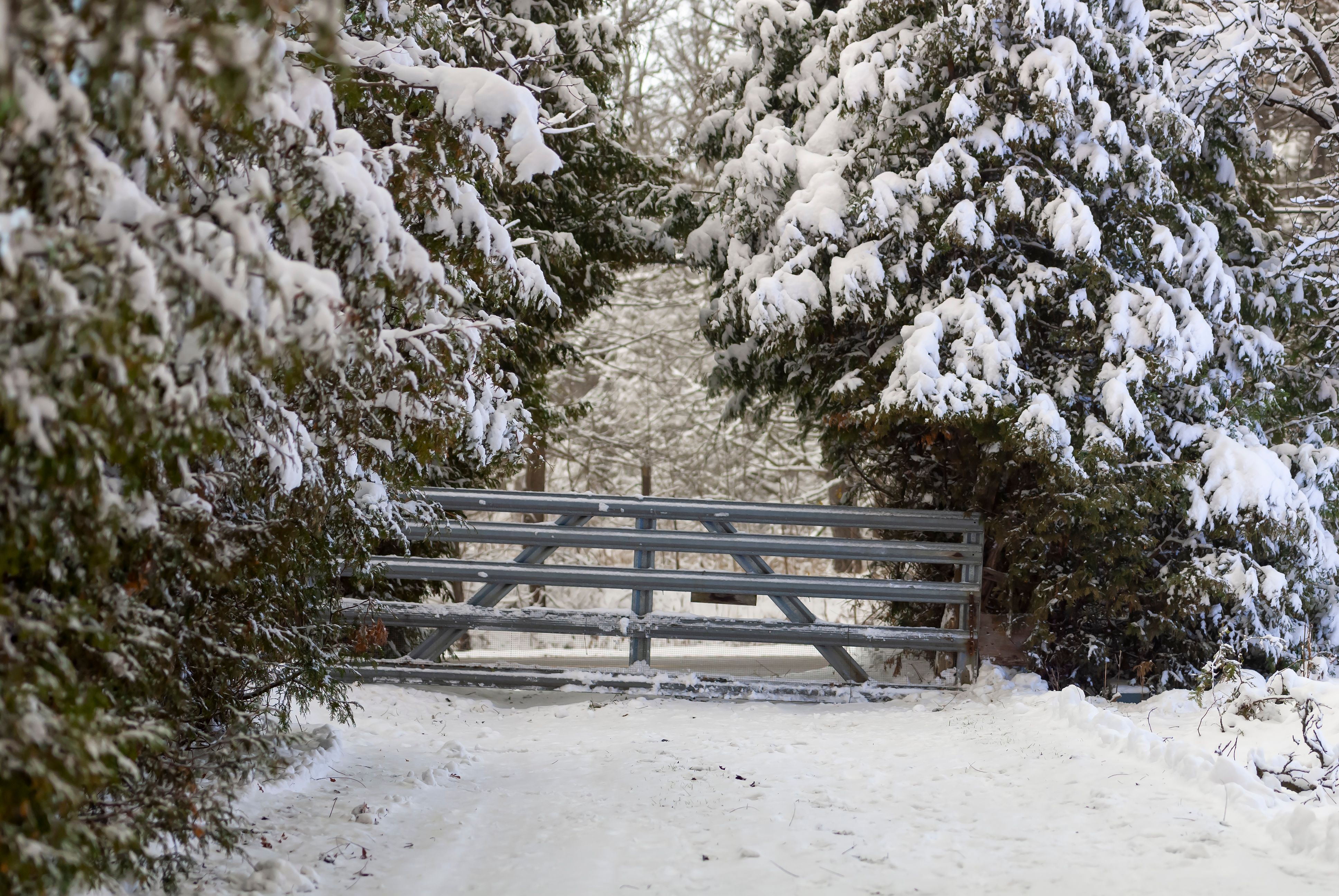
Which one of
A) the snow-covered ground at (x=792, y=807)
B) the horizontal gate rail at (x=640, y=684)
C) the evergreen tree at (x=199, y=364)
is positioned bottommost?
the horizontal gate rail at (x=640, y=684)

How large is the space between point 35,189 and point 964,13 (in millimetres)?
6212

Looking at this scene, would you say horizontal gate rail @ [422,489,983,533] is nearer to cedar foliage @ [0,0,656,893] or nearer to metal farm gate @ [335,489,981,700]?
metal farm gate @ [335,489,981,700]

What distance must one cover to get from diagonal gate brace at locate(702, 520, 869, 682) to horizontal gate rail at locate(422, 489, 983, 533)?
0.48 feet

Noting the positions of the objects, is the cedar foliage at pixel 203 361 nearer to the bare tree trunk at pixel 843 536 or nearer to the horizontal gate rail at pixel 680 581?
the horizontal gate rail at pixel 680 581

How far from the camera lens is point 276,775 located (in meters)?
3.60

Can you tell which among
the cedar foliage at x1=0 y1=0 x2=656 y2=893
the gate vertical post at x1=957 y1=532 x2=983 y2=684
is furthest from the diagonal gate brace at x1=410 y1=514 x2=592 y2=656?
the cedar foliage at x1=0 y1=0 x2=656 y2=893

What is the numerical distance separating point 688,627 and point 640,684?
49 cm

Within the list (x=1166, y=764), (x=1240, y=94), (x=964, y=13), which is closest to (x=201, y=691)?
(x=1166, y=764)

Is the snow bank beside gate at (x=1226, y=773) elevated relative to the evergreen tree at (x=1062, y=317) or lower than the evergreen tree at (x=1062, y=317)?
lower

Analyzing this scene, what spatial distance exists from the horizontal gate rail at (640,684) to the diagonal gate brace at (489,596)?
10cm

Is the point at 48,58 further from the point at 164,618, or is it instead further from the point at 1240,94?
the point at 1240,94

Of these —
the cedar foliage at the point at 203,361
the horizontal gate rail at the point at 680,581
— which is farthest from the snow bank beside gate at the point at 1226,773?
the cedar foliage at the point at 203,361

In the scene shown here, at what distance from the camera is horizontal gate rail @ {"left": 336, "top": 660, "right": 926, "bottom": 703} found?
7090 mm

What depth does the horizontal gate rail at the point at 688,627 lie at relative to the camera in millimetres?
7113
